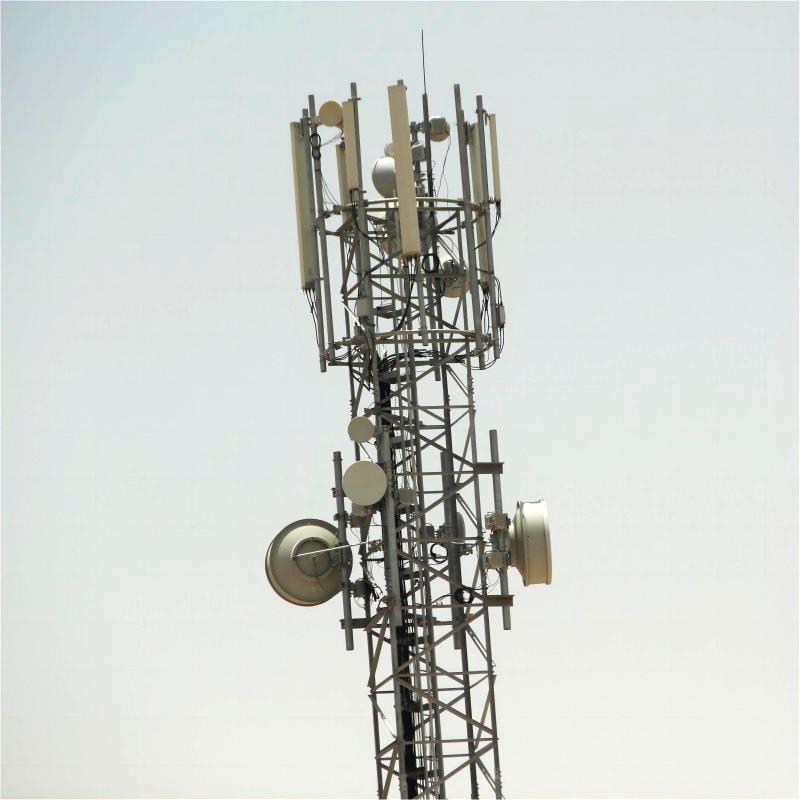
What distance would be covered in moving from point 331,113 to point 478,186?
8.85 ft

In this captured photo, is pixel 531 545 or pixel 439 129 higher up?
pixel 439 129

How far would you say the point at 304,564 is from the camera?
2638cm

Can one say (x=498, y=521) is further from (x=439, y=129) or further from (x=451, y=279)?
(x=439, y=129)

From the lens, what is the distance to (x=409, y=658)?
26.0m

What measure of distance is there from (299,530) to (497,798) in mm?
5352

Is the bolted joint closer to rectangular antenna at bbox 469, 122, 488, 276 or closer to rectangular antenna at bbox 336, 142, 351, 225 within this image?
rectangular antenna at bbox 469, 122, 488, 276

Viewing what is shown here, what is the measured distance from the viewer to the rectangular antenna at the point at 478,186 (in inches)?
1049

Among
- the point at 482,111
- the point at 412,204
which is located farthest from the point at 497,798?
the point at 482,111

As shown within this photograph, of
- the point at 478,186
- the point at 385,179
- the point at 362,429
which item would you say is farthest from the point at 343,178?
the point at 362,429

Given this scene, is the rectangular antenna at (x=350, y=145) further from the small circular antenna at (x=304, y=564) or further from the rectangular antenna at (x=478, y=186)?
the small circular antenna at (x=304, y=564)

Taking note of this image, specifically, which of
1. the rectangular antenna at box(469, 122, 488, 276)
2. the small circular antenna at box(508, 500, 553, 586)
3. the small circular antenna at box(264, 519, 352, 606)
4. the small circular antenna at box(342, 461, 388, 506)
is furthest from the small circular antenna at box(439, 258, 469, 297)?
the small circular antenna at box(264, 519, 352, 606)

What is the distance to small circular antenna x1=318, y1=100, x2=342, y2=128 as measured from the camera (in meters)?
26.5

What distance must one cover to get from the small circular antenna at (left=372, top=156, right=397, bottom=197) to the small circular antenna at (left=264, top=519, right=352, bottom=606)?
5761 millimetres

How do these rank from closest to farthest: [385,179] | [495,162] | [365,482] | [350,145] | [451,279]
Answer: [365,482], [350,145], [495,162], [385,179], [451,279]
